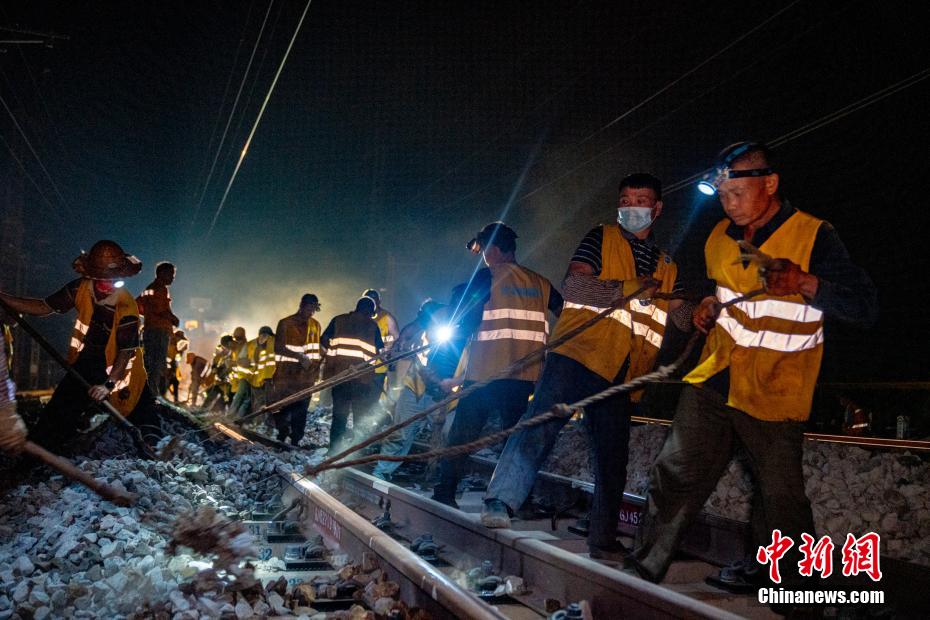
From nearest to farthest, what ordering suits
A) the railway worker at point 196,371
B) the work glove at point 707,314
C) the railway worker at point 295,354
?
1. the work glove at point 707,314
2. the railway worker at point 295,354
3. the railway worker at point 196,371

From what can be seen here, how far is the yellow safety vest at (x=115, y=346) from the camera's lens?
21.2 feet

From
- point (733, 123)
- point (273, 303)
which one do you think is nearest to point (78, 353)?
point (733, 123)

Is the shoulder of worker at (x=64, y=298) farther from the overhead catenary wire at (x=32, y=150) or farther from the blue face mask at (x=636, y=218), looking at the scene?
the overhead catenary wire at (x=32, y=150)

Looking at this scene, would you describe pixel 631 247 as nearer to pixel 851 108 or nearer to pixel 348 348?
pixel 348 348

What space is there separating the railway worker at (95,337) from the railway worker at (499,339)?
3435 mm

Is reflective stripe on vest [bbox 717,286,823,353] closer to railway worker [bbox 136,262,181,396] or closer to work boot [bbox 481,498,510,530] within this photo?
work boot [bbox 481,498,510,530]

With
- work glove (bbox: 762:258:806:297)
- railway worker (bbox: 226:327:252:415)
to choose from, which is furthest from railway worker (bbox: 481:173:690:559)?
railway worker (bbox: 226:327:252:415)

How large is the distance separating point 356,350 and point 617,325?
615cm

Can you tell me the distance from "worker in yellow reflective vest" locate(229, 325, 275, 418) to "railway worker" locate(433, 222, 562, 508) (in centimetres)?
935

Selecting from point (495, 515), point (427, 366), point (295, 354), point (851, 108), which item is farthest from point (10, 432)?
point (851, 108)

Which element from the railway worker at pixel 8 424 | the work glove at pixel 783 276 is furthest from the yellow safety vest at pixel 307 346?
the work glove at pixel 783 276

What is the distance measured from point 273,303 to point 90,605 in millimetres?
62980

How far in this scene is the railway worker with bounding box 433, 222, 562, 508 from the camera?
17.6 ft

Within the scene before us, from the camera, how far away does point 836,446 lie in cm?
607
